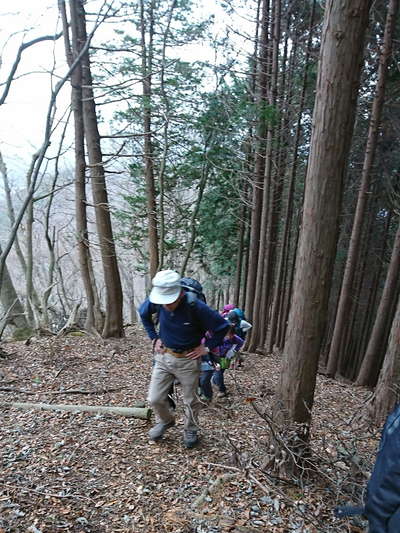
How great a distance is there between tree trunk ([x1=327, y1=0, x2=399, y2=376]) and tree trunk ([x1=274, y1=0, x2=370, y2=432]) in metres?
5.87

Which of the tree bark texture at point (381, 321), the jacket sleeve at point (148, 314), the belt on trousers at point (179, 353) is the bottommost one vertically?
the tree bark texture at point (381, 321)

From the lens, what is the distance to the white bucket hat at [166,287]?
11.2ft

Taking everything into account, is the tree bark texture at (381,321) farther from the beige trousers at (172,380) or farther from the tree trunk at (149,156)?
the tree trunk at (149,156)

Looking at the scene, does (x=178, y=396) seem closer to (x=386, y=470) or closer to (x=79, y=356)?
(x=79, y=356)

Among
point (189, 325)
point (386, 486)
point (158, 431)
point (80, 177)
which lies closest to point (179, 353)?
point (189, 325)

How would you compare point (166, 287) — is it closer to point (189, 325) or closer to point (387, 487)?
point (189, 325)

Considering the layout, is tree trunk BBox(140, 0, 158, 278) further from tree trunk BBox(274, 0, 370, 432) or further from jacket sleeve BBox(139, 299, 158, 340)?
tree trunk BBox(274, 0, 370, 432)

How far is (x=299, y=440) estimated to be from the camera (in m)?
3.04

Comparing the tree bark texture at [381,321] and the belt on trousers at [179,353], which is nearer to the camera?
the belt on trousers at [179,353]

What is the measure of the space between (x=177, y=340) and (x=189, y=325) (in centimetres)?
22

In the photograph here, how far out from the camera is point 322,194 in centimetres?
274

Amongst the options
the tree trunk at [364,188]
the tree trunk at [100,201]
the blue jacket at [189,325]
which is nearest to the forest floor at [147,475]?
the blue jacket at [189,325]

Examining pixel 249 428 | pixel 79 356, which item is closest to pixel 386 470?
pixel 249 428

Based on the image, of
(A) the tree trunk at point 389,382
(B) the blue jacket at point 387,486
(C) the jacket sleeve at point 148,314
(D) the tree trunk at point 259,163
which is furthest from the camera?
(D) the tree trunk at point 259,163
